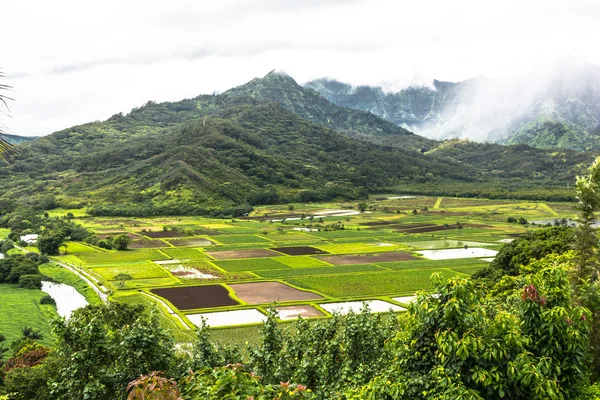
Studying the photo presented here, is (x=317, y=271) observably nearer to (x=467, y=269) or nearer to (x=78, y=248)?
(x=467, y=269)

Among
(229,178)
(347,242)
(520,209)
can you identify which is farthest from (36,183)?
(520,209)

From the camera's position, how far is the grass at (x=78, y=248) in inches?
3164

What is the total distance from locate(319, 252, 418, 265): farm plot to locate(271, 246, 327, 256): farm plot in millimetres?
5077

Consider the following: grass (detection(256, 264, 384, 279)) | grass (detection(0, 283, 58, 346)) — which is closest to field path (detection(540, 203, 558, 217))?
grass (detection(256, 264, 384, 279))

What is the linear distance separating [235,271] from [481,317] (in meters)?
57.0

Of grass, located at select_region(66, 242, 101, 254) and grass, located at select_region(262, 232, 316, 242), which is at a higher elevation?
grass, located at select_region(66, 242, 101, 254)

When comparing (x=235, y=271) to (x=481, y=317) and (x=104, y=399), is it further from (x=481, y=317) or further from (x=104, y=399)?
(x=481, y=317)

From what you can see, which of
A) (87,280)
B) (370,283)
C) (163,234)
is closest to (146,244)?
(163,234)

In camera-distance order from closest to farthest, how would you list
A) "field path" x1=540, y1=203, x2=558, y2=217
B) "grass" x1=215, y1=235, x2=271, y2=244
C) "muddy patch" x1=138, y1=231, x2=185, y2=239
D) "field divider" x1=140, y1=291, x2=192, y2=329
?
"field divider" x1=140, y1=291, x2=192, y2=329
"grass" x1=215, y1=235, x2=271, y2=244
"muddy patch" x1=138, y1=231, x2=185, y2=239
"field path" x1=540, y1=203, x2=558, y2=217

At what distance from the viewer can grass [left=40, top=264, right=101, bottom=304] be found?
178 feet

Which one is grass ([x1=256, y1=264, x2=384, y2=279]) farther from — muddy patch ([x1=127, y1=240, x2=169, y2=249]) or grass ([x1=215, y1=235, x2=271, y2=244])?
muddy patch ([x1=127, y1=240, x2=169, y2=249])

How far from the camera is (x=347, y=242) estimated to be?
299 feet

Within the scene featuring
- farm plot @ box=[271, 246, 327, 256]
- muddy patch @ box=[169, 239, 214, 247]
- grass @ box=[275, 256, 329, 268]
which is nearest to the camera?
grass @ box=[275, 256, 329, 268]

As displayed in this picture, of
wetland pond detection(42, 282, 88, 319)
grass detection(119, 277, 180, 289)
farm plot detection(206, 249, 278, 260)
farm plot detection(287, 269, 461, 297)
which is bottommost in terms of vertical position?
farm plot detection(287, 269, 461, 297)
